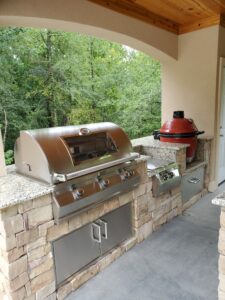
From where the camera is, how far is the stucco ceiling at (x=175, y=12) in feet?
9.43

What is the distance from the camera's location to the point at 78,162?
190cm

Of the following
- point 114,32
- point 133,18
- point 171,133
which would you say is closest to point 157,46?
point 133,18

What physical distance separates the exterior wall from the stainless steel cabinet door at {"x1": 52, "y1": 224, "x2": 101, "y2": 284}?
8.50 ft

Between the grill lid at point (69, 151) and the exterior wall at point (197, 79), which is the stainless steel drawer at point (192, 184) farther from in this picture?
the grill lid at point (69, 151)

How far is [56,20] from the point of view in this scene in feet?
7.44

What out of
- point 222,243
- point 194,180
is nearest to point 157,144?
point 194,180

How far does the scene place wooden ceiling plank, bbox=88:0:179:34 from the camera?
2.73m

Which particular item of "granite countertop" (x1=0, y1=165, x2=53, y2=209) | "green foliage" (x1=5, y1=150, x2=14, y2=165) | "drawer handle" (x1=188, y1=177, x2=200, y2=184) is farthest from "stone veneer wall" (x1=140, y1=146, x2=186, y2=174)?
"green foliage" (x1=5, y1=150, x2=14, y2=165)

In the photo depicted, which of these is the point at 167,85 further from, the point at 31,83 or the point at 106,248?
the point at 31,83

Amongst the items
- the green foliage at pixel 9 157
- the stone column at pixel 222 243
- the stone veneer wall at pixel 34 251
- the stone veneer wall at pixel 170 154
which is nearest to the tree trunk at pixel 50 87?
the green foliage at pixel 9 157

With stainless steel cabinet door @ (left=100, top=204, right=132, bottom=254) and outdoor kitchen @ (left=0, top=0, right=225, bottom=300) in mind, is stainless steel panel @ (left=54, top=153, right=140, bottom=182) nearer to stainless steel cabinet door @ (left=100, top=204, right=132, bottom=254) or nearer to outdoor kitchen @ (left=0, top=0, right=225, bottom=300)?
outdoor kitchen @ (left=0, top=0, right=225, bottom=300)

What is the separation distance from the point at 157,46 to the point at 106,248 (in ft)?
9.18

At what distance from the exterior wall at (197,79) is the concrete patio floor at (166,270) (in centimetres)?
157

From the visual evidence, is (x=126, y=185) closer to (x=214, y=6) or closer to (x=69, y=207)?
(x=69, y=207)
